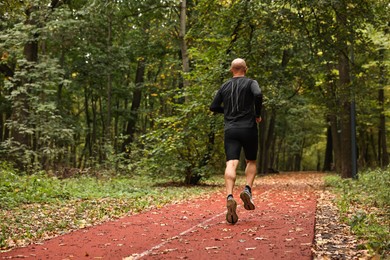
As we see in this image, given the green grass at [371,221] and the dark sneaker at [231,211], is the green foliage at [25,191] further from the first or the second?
the green grass at [371,221]

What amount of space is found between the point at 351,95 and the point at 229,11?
4583mm

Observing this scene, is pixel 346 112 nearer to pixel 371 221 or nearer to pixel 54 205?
pixel 54 205

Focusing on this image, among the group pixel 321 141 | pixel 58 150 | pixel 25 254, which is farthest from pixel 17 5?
pixel 321 141

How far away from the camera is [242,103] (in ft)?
23.2

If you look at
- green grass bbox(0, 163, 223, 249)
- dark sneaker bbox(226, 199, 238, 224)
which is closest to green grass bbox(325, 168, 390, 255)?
dark sneaker bbox(226, 199, 238, 224)

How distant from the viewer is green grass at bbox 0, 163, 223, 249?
7.25 metres

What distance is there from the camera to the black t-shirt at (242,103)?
7012mm

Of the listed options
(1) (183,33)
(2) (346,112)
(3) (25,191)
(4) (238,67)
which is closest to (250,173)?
(4) (238,67)

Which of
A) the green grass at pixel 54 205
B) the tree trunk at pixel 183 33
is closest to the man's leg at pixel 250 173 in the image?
the green grass at pixel 54 205

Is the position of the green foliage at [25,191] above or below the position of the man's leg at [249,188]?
below

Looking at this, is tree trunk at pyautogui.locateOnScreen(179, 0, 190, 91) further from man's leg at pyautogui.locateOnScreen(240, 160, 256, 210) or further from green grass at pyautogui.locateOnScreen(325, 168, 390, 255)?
man's leg at pyautogui.locateOnScreen(240, 160, 256, 210)

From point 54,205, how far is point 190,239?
6055 mm

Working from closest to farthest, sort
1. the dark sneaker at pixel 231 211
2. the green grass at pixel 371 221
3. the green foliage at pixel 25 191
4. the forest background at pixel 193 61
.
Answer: the green grass at pixel 371 221 < the dark sneaker at pixel 231 211 < the green foliage at pixel 25 191 < the forest background at pixel 193 61

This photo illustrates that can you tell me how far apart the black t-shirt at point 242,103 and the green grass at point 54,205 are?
9.54ft
